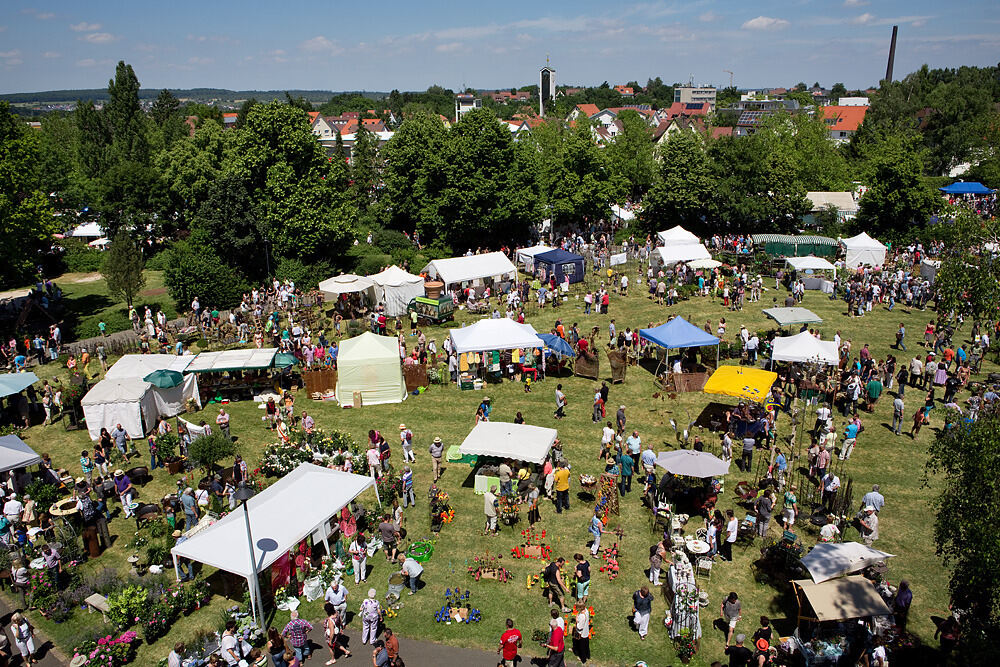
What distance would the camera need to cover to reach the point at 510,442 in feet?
48.7

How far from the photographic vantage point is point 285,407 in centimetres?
1991

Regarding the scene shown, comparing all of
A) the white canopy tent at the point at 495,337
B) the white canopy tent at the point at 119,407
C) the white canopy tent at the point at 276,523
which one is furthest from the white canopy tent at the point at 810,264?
the white canopy tent at the point at 119,407

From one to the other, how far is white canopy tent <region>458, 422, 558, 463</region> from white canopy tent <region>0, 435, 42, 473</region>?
10675 millimetres

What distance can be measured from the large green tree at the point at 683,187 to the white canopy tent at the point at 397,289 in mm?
19666

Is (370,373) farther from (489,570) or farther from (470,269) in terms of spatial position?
(470,269)

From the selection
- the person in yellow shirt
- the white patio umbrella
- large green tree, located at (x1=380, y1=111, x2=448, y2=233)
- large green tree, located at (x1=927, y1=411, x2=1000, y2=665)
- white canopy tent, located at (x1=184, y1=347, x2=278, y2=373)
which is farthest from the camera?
large green tree, located at (x1=380, y1=111, x2=448, y2=233)

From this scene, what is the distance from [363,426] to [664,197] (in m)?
28.4

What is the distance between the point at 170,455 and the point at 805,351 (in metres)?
18.6

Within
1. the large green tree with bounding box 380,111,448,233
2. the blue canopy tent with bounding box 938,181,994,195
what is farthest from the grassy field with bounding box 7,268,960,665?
the blue canopy tent with bounding box 938,181,994,195

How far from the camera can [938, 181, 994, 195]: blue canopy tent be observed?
48.3 m

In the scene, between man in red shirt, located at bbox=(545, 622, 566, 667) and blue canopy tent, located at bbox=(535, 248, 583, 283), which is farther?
blue canopy tent, located at bbox=(535, 248, 583, 283)

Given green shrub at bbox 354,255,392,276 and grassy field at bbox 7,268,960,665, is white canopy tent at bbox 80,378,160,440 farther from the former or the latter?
green shrub at bbox 354,255,392,276

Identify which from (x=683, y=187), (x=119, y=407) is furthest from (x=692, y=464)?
(x=683, y=187)

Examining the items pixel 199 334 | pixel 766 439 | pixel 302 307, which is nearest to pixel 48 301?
pixel 199 334
